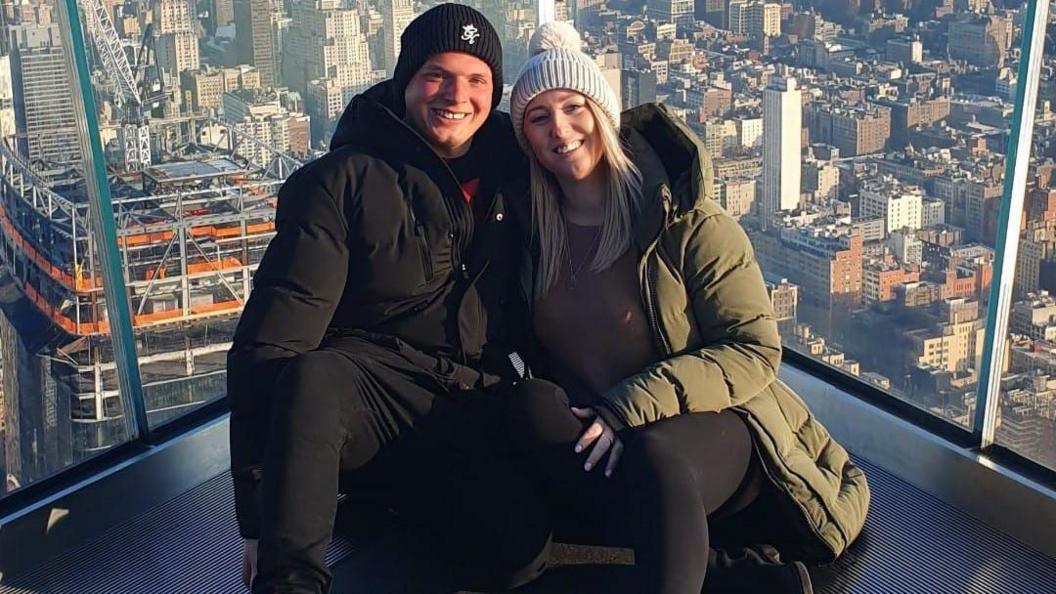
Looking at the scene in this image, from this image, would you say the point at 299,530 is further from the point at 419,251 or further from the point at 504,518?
the point at 419,251

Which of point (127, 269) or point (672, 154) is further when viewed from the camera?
point (127, 269)

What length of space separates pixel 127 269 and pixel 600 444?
121cm

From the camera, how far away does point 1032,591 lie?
2.47 meters

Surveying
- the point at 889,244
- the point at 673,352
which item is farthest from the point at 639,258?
the point at 889,244

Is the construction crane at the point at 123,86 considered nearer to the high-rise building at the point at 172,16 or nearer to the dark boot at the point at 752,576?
the high-rise building at the point at 172,16

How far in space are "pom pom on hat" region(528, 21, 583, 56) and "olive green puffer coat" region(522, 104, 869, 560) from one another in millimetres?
289

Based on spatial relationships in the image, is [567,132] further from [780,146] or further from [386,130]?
[780,146]

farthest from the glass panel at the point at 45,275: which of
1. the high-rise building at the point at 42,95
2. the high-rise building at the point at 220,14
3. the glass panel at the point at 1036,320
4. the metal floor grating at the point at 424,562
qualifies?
the glass panel at the point at 1036,320

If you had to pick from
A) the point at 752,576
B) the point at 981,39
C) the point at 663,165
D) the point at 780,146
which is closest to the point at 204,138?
the point at 663,165

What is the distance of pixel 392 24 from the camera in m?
3.48

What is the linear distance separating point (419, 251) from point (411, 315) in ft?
0.40

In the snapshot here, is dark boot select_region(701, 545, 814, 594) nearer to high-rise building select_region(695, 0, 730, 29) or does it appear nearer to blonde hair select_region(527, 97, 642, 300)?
blonde hair select_region(527, 97, 642, 300)

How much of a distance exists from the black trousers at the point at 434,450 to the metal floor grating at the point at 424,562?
10 centimetres

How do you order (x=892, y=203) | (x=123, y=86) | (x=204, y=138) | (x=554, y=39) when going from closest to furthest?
(x=554, y=39)
(x=123, y=86)
(x=892, y=203)
(x=204, y=138)
